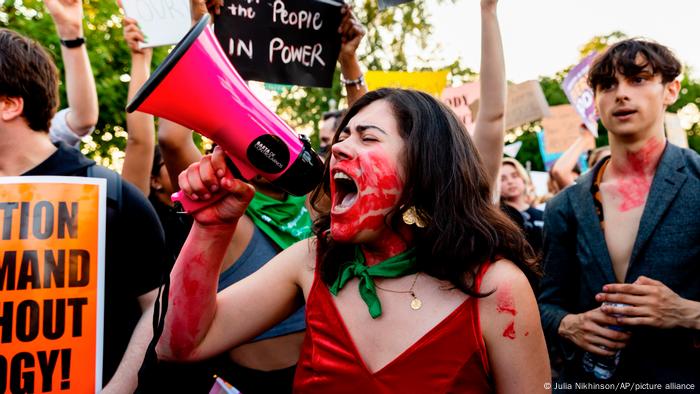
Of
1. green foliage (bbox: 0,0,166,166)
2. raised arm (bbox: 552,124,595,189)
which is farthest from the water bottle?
green foliage (bbox: 0,0,166,166)

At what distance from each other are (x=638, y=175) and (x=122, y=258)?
6.73ft

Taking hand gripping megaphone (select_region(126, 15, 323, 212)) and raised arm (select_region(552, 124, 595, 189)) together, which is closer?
hand gripping megaphone (select_region(126, 15, 323, 212))

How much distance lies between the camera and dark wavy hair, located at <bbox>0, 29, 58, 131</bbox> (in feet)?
6.72

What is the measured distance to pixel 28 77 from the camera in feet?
6.87

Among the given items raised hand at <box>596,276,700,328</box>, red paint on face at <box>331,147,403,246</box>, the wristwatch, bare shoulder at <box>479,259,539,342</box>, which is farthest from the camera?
the wristwatch

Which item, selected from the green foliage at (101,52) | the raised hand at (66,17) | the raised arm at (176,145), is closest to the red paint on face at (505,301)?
the raised arm at (176,145)

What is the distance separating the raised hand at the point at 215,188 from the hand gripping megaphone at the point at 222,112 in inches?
1.0

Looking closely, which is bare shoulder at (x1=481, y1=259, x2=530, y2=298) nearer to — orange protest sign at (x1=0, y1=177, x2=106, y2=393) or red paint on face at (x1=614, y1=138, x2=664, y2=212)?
red paint on face at (x1=614, y1=138, x2=664, y2=212)

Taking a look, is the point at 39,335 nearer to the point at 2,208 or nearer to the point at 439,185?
the point at 2,208

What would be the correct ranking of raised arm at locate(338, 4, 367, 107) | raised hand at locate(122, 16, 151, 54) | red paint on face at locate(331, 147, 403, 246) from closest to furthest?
red paint on face at locate(331, 147, 403, 246), raised hand at locate(122, 16, 151, 54), raised arm at locate(338, 4, 367, 107)

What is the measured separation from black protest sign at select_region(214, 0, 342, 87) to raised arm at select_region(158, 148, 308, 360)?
1278mm

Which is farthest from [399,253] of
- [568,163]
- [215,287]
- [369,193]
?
[568,163]

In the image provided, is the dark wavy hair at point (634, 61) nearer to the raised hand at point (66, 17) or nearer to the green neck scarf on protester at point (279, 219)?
the green neck scarf on protester at point (279, 219)

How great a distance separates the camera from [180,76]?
1562mm
